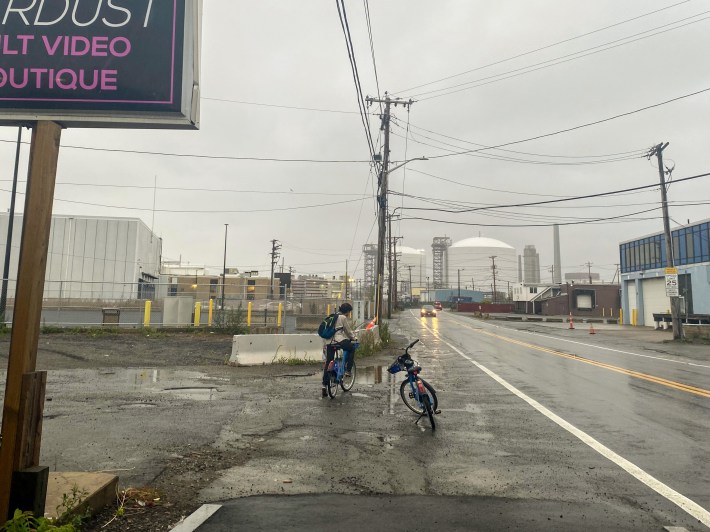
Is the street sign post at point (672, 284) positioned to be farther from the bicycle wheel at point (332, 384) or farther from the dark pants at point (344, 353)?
the bicycle wheel at point (332, 384)

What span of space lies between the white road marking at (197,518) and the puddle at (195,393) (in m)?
5.18

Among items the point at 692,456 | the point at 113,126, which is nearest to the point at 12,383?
the point at 113,126

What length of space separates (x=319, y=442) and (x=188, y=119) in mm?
4205

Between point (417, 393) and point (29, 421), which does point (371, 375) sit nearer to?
point (417, 393)

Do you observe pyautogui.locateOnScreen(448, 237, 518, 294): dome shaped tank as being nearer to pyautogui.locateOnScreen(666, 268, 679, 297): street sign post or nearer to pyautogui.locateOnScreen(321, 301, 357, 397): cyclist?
pyautogui.locateOnScreen(666, 268, 679, 297): street sign post

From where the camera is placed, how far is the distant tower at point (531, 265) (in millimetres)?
182375

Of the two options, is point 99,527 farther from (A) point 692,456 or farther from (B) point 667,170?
(B) point 667,170

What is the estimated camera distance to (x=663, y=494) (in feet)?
15.3

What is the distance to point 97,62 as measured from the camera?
421 cm

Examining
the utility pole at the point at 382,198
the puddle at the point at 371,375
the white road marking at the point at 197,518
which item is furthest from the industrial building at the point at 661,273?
the white road marking at the point at 197,518

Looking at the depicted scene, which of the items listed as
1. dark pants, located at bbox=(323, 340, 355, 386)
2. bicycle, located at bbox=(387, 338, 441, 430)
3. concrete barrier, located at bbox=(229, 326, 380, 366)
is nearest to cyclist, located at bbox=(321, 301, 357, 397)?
dark pants, located at bbox=(323, 340, 355, 386)

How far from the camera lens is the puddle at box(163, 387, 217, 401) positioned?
30.9 ft

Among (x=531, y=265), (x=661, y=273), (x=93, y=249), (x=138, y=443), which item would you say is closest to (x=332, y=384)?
(x=138, y=443)

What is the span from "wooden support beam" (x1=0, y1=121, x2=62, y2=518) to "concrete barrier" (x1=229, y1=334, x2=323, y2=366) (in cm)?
1007
